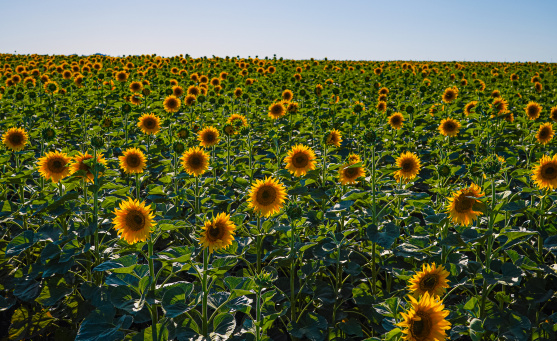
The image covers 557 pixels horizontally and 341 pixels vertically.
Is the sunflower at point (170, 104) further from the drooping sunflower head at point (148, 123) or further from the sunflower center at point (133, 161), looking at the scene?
the sunflower center at point (133, 161)

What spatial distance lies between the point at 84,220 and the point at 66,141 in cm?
471

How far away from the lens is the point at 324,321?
9.89ft

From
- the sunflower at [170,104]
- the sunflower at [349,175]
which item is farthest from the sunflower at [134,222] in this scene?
the sunflower at [170,104]

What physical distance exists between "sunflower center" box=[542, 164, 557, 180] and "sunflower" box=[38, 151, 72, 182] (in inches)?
168

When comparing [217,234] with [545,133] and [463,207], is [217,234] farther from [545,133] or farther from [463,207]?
[545,133]

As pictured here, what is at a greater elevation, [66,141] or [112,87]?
[112,87]

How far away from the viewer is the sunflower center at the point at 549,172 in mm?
3654

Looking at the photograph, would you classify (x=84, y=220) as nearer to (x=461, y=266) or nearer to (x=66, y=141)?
(x=461, y=266)

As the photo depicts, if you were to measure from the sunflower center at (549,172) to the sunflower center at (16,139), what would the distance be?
5.70 meters

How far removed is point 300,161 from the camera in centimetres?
432

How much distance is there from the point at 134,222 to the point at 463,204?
97.2 inches

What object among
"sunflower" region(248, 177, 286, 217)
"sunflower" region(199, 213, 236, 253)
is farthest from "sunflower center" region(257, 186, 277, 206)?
"sunflower" region(199, 213, 236, 253)

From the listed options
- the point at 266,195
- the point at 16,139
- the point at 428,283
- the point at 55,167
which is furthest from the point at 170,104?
the point at 428,283

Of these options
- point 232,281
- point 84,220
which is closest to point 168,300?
point 232,281
